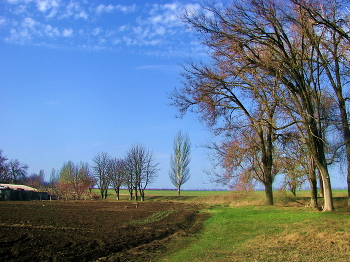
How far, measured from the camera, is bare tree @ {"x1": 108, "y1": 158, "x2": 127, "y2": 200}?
5698 cm

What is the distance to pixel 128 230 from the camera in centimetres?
1256

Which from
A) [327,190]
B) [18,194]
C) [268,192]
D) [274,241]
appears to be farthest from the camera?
[18,194]

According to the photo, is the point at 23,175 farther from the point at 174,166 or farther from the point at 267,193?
the point at 267,193

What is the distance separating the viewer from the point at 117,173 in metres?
59.2

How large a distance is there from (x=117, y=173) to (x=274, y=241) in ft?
170

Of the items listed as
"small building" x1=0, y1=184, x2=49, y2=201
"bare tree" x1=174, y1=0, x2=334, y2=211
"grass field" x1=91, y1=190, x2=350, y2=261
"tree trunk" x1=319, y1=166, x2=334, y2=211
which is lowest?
"small building" x1=0, y1=184, x2=49, y2=201

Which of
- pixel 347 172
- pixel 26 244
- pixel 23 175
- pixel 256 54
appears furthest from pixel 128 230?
pixel 23 175

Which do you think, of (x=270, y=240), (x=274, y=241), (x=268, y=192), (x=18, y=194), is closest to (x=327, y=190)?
(x=270, y=240)

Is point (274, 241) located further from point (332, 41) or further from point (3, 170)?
point (3, 170)

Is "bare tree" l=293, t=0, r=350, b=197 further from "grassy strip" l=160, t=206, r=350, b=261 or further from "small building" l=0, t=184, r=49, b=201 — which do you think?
"small building" l=0, t=184, r=49, b=201

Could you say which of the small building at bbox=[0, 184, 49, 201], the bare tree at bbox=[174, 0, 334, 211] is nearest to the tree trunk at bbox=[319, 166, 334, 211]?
the bare tree at bbox=[174, 0, 334, 211]

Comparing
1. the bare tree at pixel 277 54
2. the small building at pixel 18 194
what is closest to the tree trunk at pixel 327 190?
the bare tree at pixel 277 54

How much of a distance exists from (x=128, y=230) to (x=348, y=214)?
8.87 m

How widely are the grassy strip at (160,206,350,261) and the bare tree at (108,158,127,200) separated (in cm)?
4450
